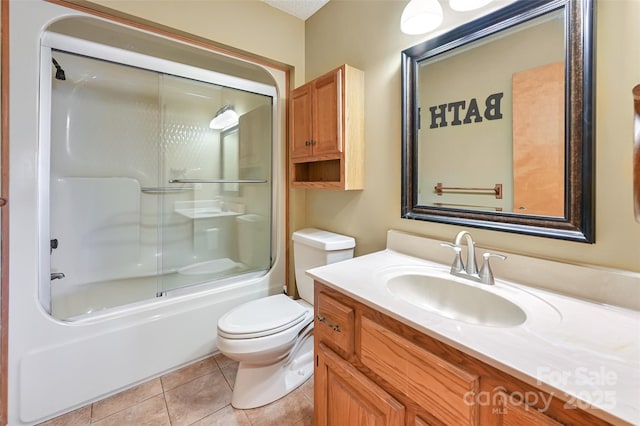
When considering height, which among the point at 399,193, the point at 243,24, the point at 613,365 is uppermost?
the point at 243,24

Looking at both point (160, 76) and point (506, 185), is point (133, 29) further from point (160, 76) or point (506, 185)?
point (506, 185)

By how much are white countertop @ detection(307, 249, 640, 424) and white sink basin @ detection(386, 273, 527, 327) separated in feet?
0.14

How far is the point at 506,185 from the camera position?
3.51ft

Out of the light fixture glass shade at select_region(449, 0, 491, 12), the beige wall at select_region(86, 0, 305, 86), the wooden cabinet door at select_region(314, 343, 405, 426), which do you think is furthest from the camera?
the beige wall at select_region(86, 0, 305, 86)

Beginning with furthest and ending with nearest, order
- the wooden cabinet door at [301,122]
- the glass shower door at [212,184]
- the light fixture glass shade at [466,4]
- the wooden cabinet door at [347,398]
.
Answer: the glass shower door at [212,184]
the wooden cabinet door at [301,122]
the light fixture glass shade at [466,4]
the wooden cabinet door at [347,398]

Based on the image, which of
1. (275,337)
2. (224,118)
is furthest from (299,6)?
(275,337)

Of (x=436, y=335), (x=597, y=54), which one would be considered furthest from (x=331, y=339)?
(x=597, y=54)

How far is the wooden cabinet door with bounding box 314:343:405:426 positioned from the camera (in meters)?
0.82

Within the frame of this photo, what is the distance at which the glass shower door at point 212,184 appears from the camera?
207 cm

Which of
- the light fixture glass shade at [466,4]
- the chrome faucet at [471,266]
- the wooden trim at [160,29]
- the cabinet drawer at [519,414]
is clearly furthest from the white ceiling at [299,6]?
the cabinet drawer at [519,414]

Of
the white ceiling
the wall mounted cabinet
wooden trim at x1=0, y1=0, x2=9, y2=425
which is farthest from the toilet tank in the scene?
the white ceiling

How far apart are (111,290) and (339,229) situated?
171 cm

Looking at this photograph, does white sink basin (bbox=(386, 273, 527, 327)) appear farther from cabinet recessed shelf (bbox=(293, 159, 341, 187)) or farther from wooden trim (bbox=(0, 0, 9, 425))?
wooden trim (bbox=(0, 0, 9, 425))

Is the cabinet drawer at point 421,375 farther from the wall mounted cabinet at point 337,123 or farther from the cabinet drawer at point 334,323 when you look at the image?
the wall mounted cabinet at point 337,123
